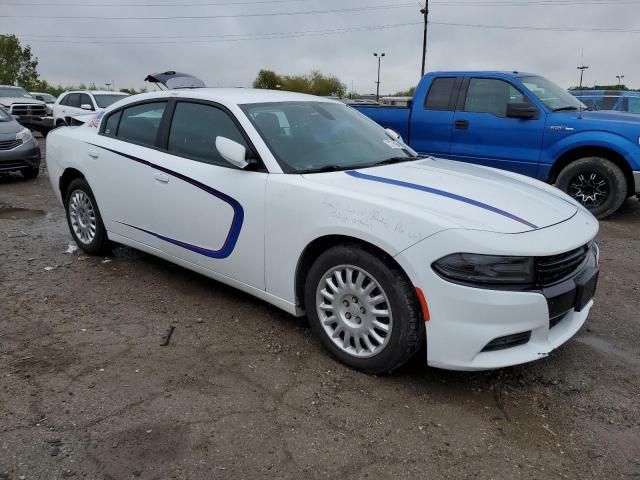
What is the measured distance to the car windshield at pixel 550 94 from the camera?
7.39 metres

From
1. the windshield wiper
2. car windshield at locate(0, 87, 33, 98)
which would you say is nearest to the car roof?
the windshield wiper

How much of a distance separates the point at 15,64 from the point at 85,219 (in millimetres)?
54356

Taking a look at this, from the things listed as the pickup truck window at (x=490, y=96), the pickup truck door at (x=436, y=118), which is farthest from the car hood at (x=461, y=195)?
the pickup truck door at (x=436, y=118)

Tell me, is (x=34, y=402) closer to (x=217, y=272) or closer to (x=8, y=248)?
(x=217, y=272)

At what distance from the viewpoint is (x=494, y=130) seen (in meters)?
7.47

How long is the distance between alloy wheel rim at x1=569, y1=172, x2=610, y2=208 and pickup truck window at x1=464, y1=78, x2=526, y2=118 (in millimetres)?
1271

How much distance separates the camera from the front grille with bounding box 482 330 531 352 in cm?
277

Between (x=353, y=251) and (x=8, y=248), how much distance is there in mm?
4286

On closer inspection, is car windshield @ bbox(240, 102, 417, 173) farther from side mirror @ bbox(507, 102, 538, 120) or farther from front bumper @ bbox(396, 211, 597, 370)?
side mirror @ bbox(507, 102, 538, 120)

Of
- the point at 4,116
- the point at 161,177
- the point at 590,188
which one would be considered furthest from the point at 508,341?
the point at 4,116

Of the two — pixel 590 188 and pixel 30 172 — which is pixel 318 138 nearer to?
pixel 590 188

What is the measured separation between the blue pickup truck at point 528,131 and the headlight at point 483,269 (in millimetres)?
5026

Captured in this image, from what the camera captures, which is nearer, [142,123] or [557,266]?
[557,266]

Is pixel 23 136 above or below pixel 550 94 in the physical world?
below
